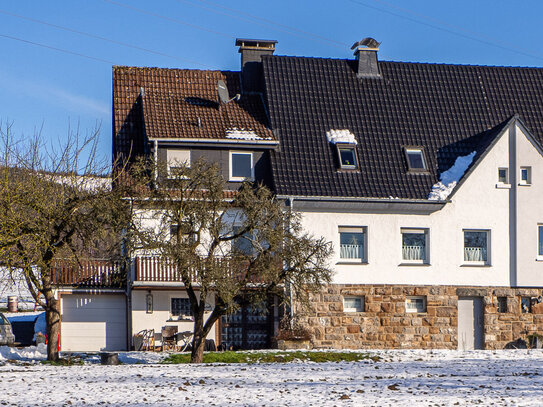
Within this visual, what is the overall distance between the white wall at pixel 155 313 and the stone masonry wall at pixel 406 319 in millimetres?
3965

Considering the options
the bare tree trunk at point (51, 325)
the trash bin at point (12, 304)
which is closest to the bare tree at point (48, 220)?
the bare tree trunk at point (51, 325)

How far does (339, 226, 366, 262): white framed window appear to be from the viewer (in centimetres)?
3256

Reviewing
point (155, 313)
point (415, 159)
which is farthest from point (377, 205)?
point (155, 313)

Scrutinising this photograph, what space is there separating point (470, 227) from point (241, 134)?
27.4 feet

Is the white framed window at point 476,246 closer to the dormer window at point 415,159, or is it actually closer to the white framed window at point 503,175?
the white framed window at point 503,175

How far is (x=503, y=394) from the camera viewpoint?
1705 centimetres

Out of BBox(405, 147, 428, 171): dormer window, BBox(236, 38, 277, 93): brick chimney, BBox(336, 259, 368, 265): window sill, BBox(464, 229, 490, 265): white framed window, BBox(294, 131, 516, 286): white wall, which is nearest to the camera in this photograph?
BBox(336, 259, 368, 265): window sill

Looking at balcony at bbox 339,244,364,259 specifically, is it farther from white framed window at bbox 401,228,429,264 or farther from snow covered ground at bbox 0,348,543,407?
snow covered ground at bbox 0,348,543,407

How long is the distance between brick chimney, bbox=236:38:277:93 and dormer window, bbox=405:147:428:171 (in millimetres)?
6190

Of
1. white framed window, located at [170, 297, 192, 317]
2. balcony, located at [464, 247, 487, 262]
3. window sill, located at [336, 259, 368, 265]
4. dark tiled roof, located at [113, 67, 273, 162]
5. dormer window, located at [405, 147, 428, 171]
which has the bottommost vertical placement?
white framed window, located at [170, 297, 192, 317]

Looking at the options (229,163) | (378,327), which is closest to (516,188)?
(378,327)

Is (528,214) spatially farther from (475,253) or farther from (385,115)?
(385,115)

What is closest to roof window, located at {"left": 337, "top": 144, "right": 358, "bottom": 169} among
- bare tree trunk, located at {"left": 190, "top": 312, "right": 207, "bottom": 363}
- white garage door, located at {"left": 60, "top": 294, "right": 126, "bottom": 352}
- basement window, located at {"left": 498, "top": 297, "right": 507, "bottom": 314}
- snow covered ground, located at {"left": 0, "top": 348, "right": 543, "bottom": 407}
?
basement window, located at {"left": 498, "top": 297, "right": 507, "bottom": 314}

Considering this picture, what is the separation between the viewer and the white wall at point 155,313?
3244 centimetres
